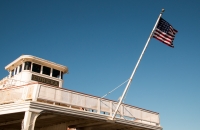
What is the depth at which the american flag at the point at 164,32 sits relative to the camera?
592 inches

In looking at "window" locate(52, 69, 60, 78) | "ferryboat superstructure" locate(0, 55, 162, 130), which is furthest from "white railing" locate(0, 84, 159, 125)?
"window" locate(52, 69, 60, 78)

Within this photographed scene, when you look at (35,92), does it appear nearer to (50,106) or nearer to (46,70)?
(50,106)

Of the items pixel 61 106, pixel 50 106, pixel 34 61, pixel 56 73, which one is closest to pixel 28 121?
pixel 50 106

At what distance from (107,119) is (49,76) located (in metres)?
6.46

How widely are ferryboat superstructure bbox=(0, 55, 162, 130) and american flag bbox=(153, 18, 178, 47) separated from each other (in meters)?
5.12

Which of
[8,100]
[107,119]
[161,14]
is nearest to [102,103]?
[107,119]

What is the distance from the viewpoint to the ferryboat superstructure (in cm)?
1046

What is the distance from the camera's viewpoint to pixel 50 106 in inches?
420

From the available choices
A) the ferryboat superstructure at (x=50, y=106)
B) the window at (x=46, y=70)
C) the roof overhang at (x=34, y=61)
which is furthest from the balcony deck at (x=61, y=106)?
the roof overhang at (x=34, y=61)

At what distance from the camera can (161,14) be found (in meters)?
15.4

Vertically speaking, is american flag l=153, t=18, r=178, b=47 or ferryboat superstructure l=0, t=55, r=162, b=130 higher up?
american flag l=153, t=18, r=178, b=47

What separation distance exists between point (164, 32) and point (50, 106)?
946 cm

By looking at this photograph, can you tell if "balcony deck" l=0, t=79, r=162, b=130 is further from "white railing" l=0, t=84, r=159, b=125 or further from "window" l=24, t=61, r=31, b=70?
"window" l=24, t=61, r=31, b=70

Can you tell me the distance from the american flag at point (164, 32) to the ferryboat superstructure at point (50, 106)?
5117mm
